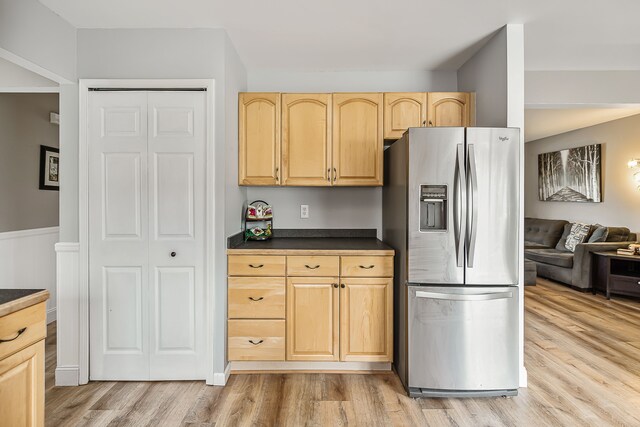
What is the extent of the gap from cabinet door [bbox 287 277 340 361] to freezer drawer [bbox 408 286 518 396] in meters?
0.64

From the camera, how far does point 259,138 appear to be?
3059 millimetres

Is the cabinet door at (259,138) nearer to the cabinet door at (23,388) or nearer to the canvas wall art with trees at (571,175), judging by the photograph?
the cabinet door at (23,388)

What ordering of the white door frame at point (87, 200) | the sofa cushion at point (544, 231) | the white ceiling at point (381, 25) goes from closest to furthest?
1. the white ceiling at point (381, 25)
2. the white door frame at point (87, 200)
3. the sofa cushion at point (544, 231)

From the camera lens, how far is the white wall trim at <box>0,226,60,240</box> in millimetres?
3390

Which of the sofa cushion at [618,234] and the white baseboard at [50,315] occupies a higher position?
the sofa cushion at [618,234]

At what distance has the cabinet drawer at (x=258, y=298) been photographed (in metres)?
2.68

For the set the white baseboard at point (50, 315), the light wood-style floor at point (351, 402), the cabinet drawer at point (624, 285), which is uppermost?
the cabinet drawer at point (624, 285)

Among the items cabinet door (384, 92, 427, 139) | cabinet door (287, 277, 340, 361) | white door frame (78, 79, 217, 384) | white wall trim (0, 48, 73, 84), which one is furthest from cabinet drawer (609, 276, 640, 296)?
white wall trim (0, 48, 73, 84)

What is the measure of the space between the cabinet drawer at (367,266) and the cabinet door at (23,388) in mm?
1767

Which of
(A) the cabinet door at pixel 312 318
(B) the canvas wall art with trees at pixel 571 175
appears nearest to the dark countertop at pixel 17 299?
(A) the cabinet door at pixel 312 318

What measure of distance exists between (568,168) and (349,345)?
6.00 m

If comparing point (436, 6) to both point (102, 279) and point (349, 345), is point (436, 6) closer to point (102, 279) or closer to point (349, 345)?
point (349, 345)

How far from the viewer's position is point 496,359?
7.80 feet

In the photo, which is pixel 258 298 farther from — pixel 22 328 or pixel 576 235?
pixel 576 235
